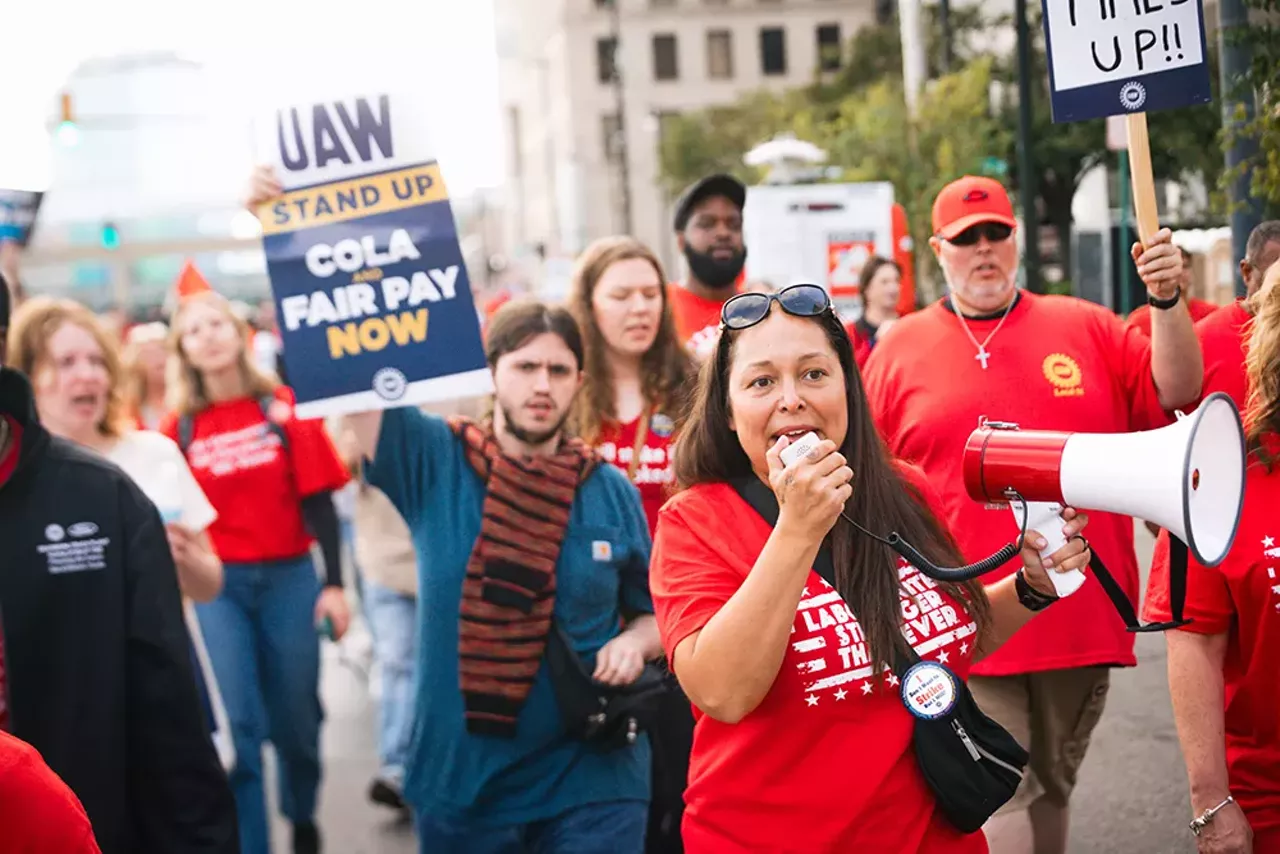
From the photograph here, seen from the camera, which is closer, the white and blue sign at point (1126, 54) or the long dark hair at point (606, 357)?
the white and blue sign at point (1126, 54)

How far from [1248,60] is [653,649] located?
3.33 m

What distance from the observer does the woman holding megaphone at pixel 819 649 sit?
280 centimetres

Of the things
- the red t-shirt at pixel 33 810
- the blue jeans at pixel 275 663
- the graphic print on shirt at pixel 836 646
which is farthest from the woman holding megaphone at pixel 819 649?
the blue jeans at pixel 275 663

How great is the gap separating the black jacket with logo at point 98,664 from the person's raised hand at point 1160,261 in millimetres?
2437

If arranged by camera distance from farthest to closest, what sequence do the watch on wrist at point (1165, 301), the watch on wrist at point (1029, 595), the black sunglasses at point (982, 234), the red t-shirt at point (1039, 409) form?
1. the black sunglasses at point (982, 234)
2. the red t-shirt at point (1039, 409)
3. the watch on wrist at point (1165, 301)
4. the watch on wrist at point (1029, 595)

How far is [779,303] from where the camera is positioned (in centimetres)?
295

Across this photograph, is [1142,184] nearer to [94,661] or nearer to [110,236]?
[94,661]

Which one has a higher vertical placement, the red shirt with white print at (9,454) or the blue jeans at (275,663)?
the red shirt with white print at (9,454)

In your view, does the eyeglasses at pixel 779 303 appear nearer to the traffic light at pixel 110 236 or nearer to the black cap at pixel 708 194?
the black cap at pixel 708 194

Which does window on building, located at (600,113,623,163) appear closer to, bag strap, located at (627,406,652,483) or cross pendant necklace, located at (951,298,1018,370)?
bag strap, located at (627,406,652,483)

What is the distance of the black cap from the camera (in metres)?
6.39

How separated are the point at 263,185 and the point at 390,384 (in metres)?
0.60

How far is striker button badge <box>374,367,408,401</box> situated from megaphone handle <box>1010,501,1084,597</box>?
71.5 inches

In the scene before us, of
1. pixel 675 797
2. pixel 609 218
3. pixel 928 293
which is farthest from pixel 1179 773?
pixel 609 218
